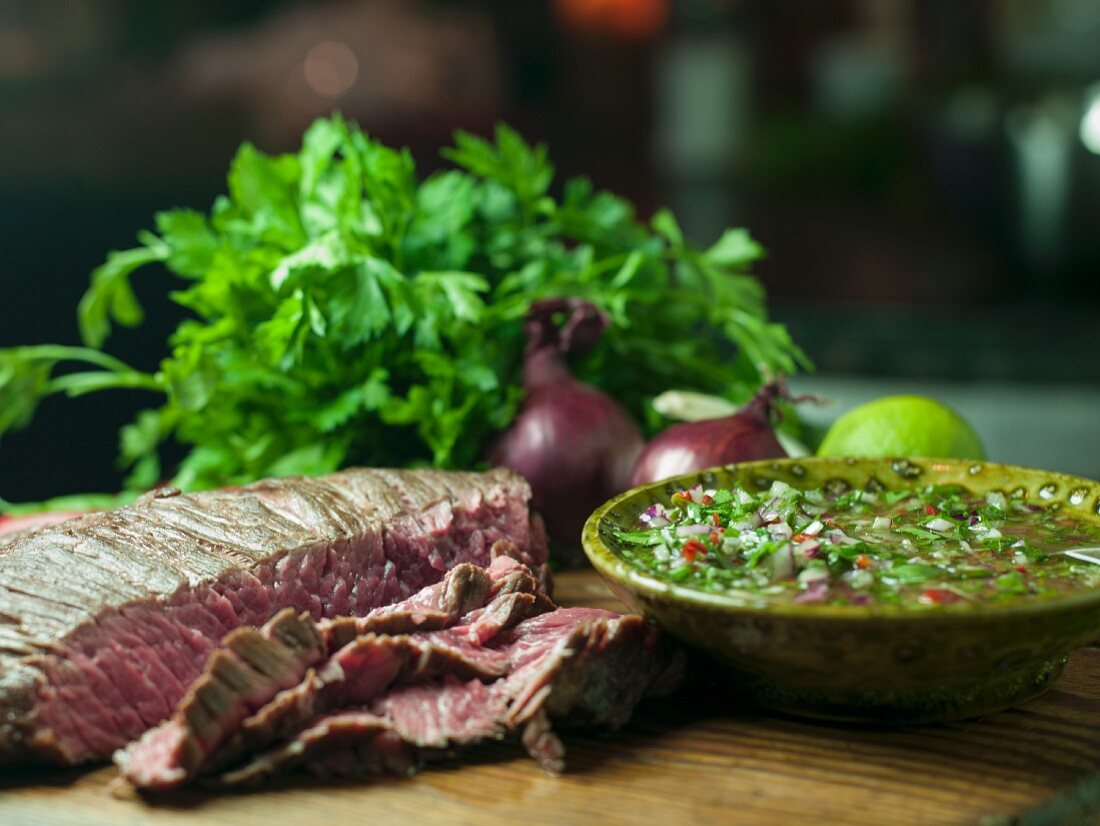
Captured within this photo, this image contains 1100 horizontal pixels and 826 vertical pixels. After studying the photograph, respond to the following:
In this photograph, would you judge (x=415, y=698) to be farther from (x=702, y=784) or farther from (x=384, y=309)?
(x=384, y=309)

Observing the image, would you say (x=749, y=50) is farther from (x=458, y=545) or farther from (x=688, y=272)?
(x=458, y=545)

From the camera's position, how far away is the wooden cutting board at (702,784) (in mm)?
1745

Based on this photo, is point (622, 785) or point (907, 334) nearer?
point (622, 785)

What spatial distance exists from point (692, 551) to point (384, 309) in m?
1.10

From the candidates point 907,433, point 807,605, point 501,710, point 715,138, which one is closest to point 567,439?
point 907,433

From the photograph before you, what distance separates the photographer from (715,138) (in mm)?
7961

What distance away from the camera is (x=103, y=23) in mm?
5617

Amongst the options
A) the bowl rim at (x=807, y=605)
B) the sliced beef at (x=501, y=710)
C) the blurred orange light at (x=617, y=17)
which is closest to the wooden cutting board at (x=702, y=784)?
the sliced beef at (x=501, y=710)

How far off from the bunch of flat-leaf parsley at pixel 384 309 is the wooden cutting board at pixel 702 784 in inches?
43.9

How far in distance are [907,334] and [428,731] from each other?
5052 mm

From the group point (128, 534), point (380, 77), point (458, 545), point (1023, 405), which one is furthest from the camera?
point (380, 77)

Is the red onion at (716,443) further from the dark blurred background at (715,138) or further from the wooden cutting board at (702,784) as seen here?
the dark blurred background at (715,138)

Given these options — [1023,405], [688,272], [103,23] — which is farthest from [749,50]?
[688,272]

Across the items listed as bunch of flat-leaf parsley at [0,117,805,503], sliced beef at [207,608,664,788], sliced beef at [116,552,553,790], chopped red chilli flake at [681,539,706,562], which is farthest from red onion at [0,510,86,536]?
chopped red chilli flake at [681,539,706,562]
